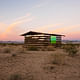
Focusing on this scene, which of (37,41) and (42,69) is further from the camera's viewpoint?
(37,41)

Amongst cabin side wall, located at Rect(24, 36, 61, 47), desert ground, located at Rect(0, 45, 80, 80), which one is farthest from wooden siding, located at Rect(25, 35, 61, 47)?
desert ground, located at Rect(0, 45, 80, 80)

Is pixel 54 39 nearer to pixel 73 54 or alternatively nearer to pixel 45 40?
pixel 45 40

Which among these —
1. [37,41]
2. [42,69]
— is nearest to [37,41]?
[37,41]

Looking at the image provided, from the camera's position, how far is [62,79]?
536 centimetres

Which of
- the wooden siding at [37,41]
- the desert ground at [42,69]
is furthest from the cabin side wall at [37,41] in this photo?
the desert ground at [42,69]

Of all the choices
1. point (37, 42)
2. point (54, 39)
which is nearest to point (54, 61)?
point (37, 42)

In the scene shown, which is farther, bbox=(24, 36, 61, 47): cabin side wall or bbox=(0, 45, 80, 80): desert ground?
bbox=(24, 36, 61, 47): cabin side wall

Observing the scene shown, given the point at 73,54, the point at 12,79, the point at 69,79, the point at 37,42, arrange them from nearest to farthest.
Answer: the point at 12,79, the point at 69,79, the point at 73,54, the point at 37,42

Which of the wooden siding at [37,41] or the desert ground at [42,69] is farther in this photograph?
the wooden siding at [37,41]

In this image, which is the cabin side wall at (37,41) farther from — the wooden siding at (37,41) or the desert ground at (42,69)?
the desert ground at (42,69)

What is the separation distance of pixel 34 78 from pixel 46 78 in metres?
0.45

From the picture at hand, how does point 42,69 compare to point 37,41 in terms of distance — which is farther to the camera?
point 37,41

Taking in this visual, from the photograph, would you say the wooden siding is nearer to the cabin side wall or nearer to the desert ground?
the cabin side wall

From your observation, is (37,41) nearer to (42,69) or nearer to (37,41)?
(37,41)
